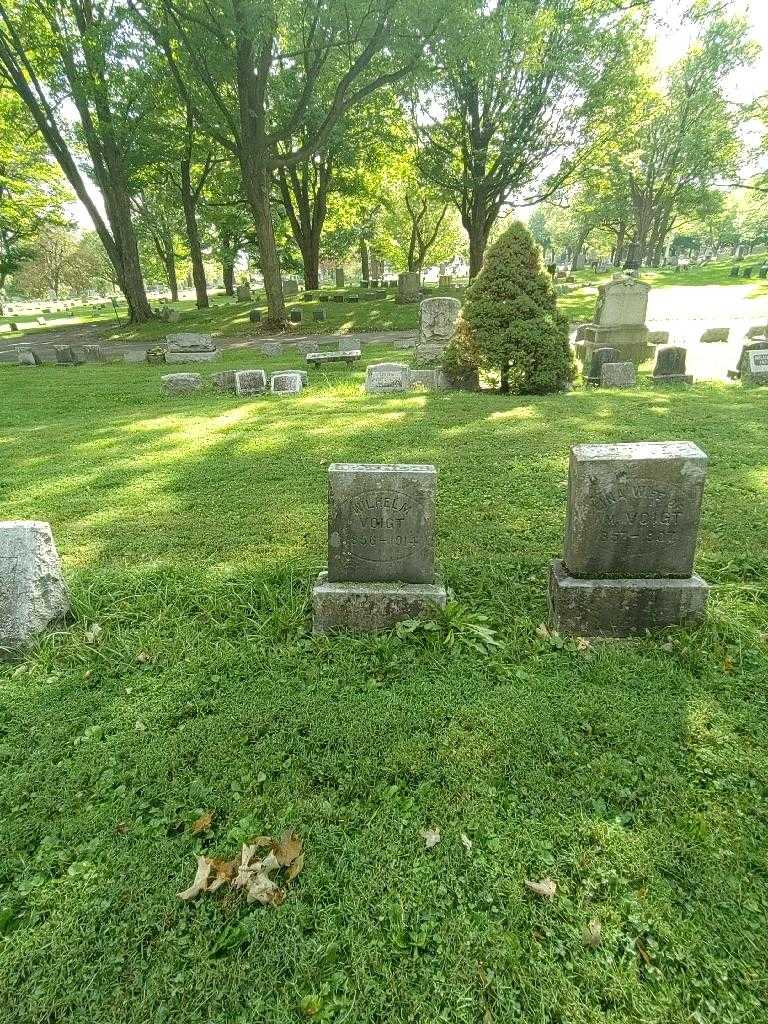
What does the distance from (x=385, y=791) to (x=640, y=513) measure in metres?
2.27

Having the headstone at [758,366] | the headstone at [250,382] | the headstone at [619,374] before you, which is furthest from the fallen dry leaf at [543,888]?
the headstone at [758,366]

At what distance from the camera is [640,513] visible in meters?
3.44

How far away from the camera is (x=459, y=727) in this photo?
2.90 m

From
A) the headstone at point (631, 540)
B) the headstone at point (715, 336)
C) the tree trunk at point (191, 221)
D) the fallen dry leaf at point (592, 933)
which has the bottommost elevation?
the fallen dry leaf at point (592, 933)

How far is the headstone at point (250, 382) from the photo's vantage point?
37.5 feet

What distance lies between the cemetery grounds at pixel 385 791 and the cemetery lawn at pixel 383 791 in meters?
0.01

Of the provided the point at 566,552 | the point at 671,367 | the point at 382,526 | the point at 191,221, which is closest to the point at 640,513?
the point at 566,552

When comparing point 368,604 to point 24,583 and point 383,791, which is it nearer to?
point 383,791

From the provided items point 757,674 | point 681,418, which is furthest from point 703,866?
point 681,418

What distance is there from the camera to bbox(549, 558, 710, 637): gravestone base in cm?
349

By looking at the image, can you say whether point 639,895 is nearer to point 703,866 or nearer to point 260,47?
point 703,866

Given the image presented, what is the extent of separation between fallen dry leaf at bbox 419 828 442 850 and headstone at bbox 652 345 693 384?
10.7m

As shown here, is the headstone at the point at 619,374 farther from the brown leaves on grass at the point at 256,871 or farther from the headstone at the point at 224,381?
the brown leaves on grass at the point at 256,871

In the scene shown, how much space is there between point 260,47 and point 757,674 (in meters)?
20.5
